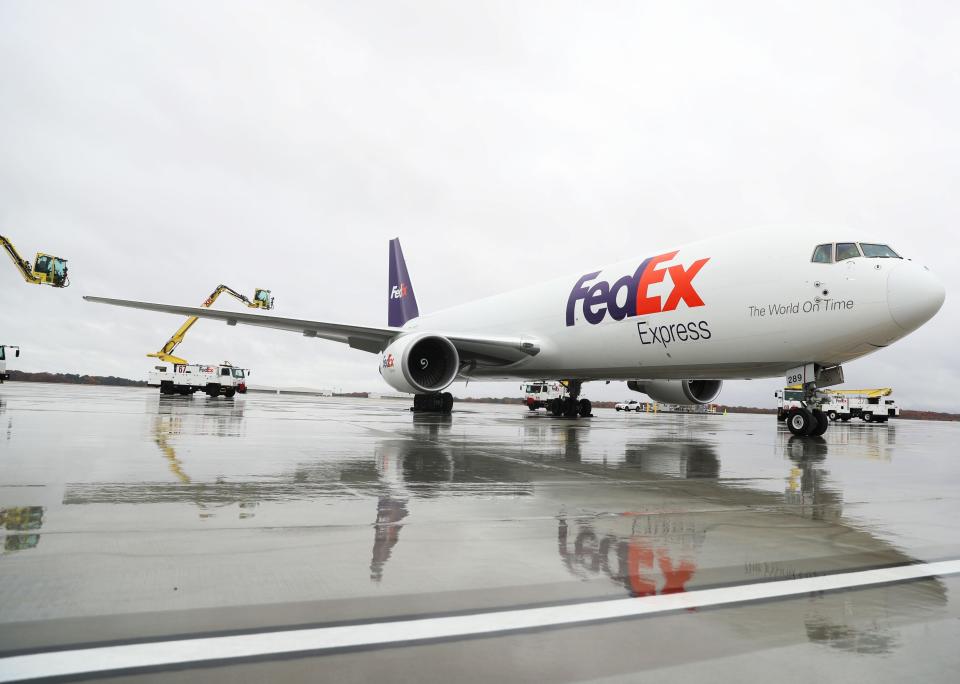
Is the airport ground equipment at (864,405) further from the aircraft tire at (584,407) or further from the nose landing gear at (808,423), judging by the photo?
the nose landing gear at (808,423)

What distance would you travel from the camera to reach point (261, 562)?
257cm

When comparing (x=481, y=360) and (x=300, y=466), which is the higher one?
(x=481, y=360)

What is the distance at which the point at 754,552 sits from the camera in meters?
2.99

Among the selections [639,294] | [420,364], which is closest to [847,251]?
[639,294]

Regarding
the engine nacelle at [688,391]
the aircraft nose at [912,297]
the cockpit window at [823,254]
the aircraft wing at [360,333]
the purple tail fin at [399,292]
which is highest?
the purple tail fin at [399,292]

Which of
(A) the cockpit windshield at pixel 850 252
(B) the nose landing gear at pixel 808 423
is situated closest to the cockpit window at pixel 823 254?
(A) the cockpit windshield at pixel 850 252

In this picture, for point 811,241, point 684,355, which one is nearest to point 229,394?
point 684,355

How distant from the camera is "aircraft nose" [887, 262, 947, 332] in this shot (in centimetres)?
859

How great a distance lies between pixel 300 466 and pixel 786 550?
406 centimetres

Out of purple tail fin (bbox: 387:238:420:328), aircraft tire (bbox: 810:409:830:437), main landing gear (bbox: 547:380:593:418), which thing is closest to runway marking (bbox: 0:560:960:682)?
aircraft tire (bbox: 810:409:830:437)

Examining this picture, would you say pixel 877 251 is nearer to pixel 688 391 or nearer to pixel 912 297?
pixel 912 297

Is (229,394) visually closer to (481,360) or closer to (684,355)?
(481,360)

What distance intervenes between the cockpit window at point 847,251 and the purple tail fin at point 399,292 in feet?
57.0

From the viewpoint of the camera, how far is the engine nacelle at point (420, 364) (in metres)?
13.0
